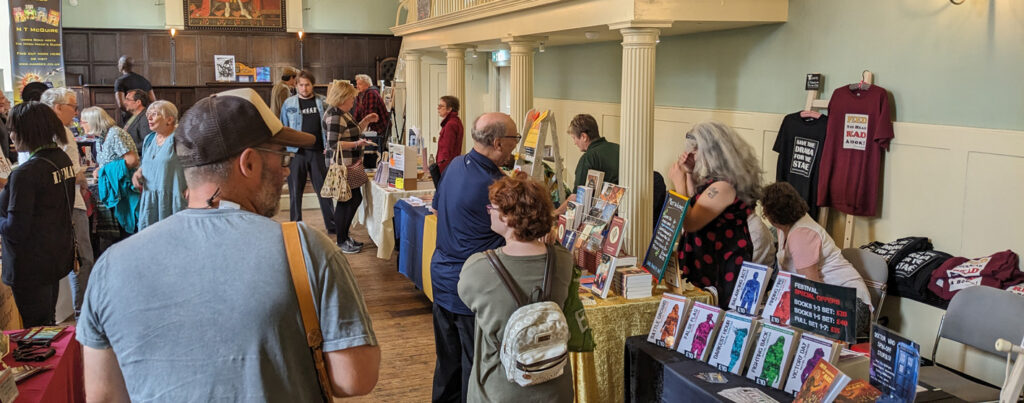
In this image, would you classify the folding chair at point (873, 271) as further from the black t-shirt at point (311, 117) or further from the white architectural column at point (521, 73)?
the black t-shirt at point (311, 117)

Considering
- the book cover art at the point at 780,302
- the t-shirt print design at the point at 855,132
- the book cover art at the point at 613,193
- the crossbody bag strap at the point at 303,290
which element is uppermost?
the t-shirt print design at the point at 855,132

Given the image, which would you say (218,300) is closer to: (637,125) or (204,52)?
(637,125)

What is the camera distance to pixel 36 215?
4.10 metres

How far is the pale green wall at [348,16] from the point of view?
16.6 meters

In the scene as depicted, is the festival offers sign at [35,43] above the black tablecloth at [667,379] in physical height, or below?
above

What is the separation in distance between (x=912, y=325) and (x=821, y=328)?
8.98 feet

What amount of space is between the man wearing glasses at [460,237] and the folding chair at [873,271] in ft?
7.75

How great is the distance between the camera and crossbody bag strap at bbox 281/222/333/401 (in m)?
1.47

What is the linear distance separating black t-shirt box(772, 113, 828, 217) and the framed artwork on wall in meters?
12.5

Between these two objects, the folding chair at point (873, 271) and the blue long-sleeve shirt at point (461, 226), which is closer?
the blue long-sleeve shirt at point (461, 226)

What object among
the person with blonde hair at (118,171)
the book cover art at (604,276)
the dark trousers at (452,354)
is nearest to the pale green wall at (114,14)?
the person with blonde hair at (118,171)

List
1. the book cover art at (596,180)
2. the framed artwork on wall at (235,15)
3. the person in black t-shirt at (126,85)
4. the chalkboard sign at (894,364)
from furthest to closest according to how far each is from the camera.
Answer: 1. the framed artwork on wall at (235,15)
2. the person in black t-shirt at (126,85)
3. the book cover art at (596,180)
4. the chalkboard sign at (894,364)

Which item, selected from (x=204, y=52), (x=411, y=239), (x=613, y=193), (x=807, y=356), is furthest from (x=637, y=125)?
(x=204, y=52)

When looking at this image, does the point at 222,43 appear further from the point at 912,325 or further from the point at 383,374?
the point at 912,325
